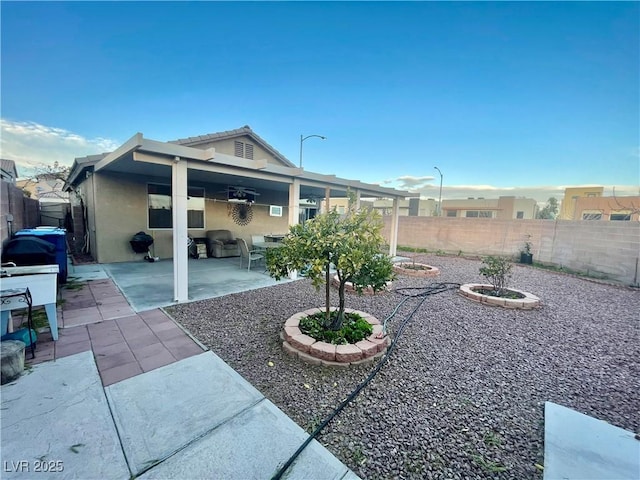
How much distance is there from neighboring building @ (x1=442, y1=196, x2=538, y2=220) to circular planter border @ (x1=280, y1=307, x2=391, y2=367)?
28.0 meters

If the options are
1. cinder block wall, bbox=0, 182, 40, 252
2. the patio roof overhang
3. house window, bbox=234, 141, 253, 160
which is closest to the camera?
the patio roof overhang

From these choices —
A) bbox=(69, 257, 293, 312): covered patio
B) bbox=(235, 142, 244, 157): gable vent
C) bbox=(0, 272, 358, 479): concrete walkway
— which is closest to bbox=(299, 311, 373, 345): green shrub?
bbox=(0, 272, 358, 479): concrete walkway

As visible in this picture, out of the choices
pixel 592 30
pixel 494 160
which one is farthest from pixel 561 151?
pixel 592 30

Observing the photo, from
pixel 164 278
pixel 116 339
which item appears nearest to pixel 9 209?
pixel 164 278

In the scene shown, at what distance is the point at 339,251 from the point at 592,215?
81.8ft

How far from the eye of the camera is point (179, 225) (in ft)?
14.0

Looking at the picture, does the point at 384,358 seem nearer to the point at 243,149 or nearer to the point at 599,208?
the point at 243,149

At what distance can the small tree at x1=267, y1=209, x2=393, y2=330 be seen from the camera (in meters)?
2.70

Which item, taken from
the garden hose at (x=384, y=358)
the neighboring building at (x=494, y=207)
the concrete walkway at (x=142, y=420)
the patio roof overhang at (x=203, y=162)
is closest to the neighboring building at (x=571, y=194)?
the neighboring building at (x=494, y=207)

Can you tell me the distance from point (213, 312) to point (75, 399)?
77.9 inches

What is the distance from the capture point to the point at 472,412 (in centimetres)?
210

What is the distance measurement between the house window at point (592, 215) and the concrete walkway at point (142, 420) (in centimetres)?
2470

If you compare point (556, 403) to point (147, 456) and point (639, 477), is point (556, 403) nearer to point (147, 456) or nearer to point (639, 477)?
point (639, 477)

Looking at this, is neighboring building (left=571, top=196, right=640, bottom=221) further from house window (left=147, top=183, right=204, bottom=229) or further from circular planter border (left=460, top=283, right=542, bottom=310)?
house window (left=147, top=183, right=204, bottom=229)
